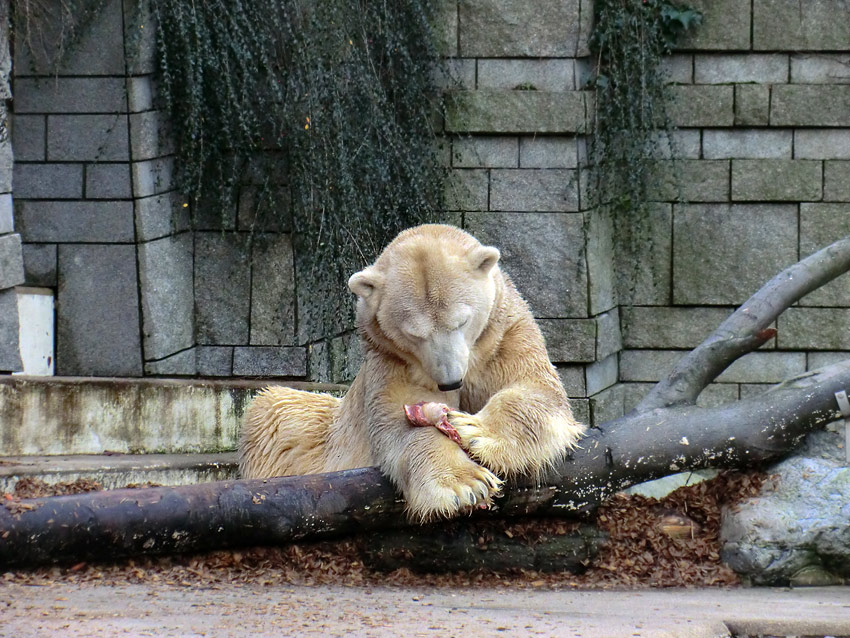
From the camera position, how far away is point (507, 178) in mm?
6305

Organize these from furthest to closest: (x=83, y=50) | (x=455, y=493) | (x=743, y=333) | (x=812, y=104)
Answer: (x=812, y=104)
(x=83, y=50)
(x=743, y=333)
(x=455, y=493)

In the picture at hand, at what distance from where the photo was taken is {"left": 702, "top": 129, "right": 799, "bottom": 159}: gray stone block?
255 inches

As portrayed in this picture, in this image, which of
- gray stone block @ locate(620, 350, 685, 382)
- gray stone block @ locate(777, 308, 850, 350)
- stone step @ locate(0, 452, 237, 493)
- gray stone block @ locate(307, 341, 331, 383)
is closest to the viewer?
stone step @ locate(0, 452, 237, 493)

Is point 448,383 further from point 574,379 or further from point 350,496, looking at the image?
point 574,379

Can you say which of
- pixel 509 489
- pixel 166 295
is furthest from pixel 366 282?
pixel 166 295

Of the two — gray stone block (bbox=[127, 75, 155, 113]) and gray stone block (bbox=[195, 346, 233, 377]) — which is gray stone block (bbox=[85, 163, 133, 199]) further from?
gray stone block (bbox=[195, 346, 233, 377])

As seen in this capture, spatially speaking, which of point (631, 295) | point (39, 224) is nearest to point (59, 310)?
point (39, 224)

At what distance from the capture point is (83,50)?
217 inches

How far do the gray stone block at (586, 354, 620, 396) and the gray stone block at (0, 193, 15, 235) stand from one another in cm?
313

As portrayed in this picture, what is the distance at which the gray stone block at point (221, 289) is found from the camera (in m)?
6.04

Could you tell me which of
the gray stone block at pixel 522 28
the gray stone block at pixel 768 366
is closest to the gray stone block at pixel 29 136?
the gray stone block at pixel 522 28

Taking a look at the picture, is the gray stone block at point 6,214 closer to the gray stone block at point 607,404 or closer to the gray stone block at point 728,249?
the gray stone block at point 607,404

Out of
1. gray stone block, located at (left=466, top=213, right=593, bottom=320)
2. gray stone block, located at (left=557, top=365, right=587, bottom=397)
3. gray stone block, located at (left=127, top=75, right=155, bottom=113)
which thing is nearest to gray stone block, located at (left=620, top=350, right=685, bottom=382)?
gray stone block, located at (left=557, top=365, right=587, bottom=397)

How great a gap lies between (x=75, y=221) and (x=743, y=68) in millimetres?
3703
